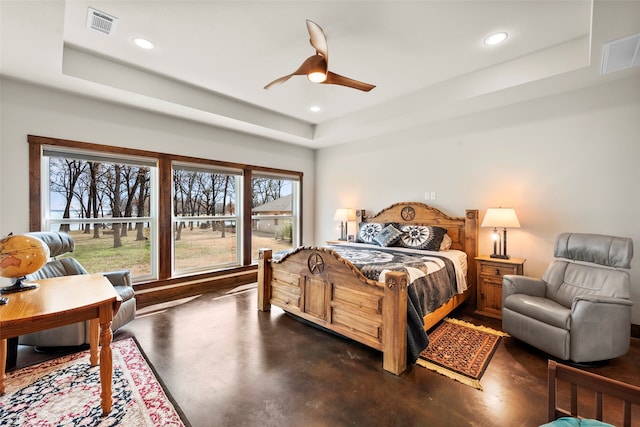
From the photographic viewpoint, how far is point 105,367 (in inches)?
71.1

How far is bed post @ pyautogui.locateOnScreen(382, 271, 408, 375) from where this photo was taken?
2238 mm

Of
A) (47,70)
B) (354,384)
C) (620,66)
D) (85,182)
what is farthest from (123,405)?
(620,66)

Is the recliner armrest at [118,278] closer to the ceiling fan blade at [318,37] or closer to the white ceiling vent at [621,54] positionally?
the ceiling fan blade at [318,37]

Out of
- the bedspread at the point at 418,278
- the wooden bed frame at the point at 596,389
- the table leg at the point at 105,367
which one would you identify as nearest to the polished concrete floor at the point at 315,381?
the bedspread at the point at 418,278

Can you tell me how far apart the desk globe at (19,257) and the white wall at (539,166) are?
4449 mm

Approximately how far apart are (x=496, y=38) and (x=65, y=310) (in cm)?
398

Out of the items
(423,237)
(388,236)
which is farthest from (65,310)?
(423,237)

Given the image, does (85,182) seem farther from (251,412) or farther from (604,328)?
(604,328)

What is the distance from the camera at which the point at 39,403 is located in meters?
1.88

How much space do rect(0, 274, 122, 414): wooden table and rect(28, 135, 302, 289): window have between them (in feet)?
5.72

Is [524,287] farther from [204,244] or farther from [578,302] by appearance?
[204,244]

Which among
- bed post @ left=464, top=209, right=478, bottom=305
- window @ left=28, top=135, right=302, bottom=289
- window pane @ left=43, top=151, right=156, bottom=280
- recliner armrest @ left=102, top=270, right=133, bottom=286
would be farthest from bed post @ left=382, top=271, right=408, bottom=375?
window pane @ left=43, top=151, right=156, bottom=280

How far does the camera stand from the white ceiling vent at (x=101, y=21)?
2.28 m

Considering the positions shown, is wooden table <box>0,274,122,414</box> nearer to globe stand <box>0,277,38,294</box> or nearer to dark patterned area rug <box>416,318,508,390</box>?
globe stand <box>0,277,38,294</box>
